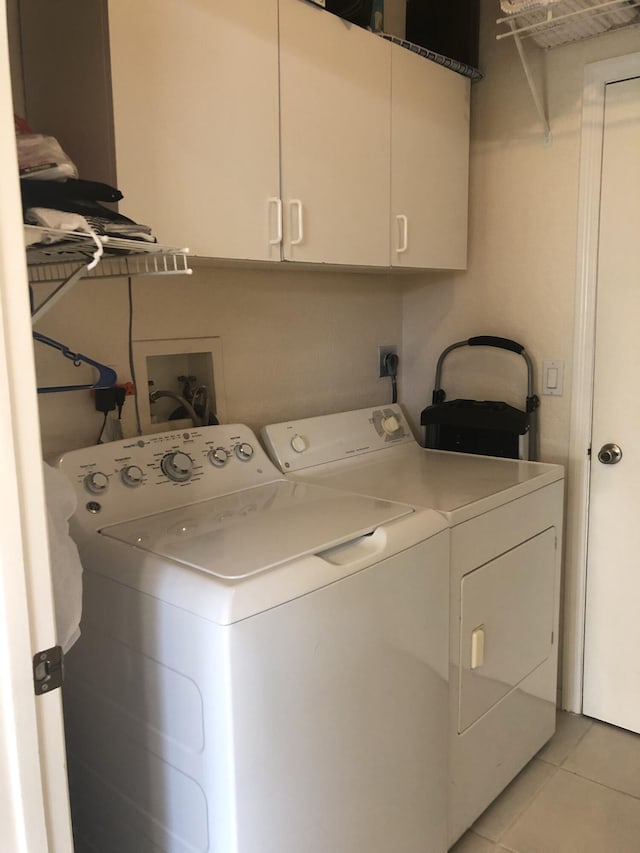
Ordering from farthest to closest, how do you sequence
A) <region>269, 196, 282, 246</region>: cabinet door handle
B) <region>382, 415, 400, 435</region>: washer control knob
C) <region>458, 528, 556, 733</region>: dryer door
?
<region>382, 415, 400, 435</region>: washer control knob, <region>458, 528, 556, 733</region>: dryer door, <region>269, 196, 282, 246</region>: cabinet door handle

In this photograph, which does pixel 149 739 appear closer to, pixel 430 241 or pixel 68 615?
pixel 68 615

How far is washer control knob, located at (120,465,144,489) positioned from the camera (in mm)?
1566

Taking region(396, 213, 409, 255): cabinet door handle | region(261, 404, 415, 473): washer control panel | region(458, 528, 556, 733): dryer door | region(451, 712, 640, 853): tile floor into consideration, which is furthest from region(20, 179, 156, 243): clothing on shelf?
region(451, 712, 640, 853): tile floor

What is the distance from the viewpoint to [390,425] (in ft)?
7.70

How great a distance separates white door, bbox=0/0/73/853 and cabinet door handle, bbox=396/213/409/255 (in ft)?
4.43

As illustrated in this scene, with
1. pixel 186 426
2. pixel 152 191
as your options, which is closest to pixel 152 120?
pixel 152 191

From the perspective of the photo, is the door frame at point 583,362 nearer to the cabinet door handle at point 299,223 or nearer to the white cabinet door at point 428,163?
the white cabinet door at point 428,163

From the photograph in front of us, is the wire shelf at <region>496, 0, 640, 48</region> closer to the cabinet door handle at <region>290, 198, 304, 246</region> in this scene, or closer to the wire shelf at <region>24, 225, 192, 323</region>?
the cabinet door handle at <region>290, 198, 304, 246</region>

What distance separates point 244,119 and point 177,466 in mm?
809

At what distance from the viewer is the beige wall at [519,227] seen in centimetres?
217

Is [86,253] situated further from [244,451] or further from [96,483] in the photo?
[244,451]

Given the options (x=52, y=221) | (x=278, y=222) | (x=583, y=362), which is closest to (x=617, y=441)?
(x=583, y=362)

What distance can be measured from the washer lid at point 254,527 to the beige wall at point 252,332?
0.34 meters

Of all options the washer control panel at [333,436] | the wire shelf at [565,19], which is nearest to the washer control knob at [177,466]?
the washer control panel at [333,436]
